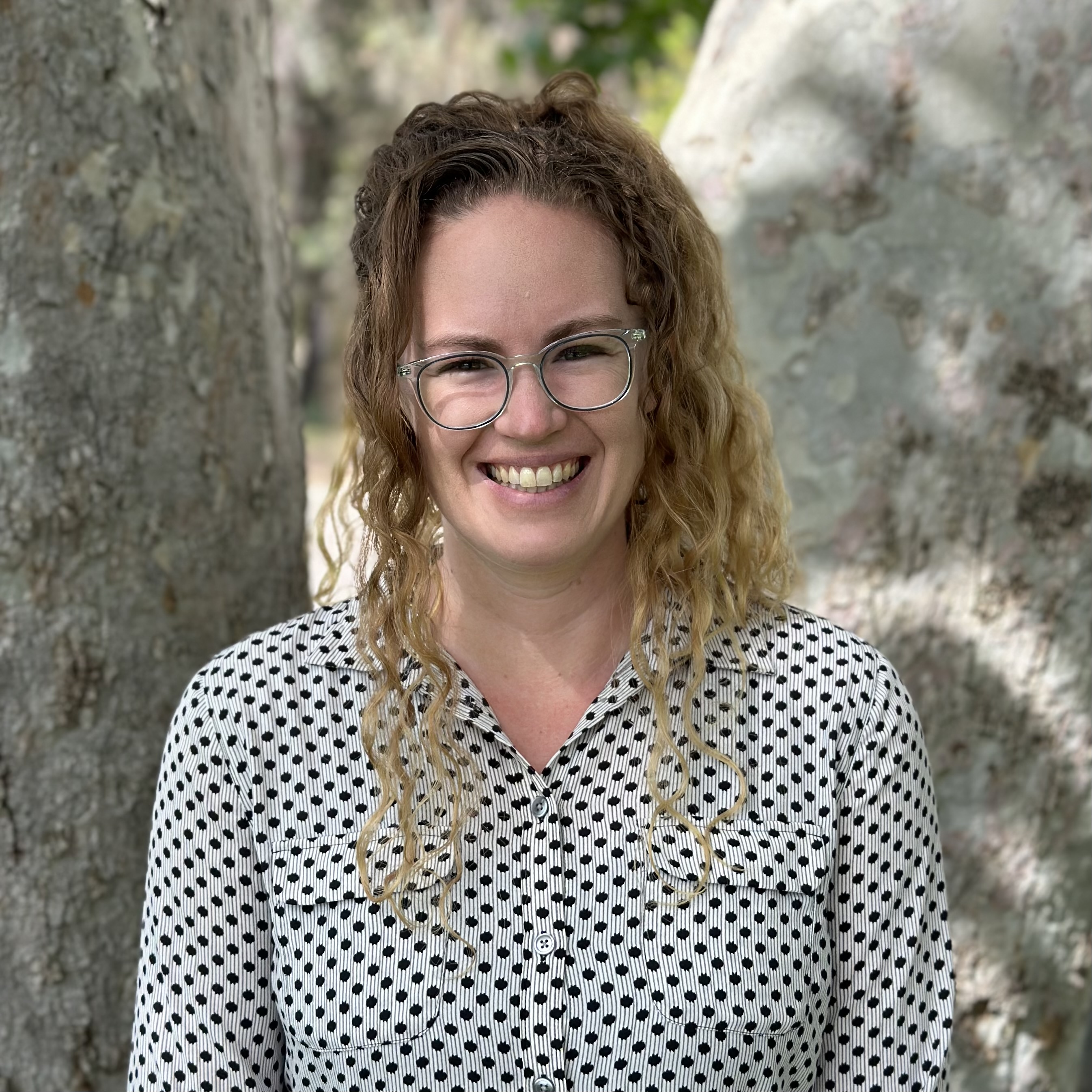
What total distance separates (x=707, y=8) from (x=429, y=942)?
5525mm

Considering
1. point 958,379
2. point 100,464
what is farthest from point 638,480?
point 958,379

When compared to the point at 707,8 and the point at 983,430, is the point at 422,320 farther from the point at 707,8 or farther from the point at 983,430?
the point at 707,8

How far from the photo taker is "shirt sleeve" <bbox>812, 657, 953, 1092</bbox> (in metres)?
1.88

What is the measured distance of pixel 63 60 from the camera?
6.68ft

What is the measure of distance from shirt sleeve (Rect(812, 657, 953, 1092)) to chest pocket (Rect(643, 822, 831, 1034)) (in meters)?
0.04

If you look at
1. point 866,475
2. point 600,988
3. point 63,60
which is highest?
point 63,60

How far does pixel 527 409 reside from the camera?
1.81 meters

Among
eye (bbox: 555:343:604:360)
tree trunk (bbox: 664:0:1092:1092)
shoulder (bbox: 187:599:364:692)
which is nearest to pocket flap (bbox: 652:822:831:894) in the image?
shoulder (bbox: 187:599:364:692)

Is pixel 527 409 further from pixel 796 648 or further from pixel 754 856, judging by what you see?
pixel 754 856

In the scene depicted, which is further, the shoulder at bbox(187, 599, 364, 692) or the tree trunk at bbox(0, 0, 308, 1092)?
the tree trunk at bbox(0, 0, 308, 1092)

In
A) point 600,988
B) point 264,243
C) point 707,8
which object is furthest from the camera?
point 707,8

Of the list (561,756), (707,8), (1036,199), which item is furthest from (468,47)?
(561,756)

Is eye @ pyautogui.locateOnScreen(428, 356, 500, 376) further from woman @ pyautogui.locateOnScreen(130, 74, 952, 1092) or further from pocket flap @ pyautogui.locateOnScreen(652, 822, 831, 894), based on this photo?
pocket flap @ pyautogui.locateOnScreen(652, 822, 831, 894)

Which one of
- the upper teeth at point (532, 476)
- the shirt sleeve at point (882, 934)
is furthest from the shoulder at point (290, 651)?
the shirt sleeve at point (882, 934)
